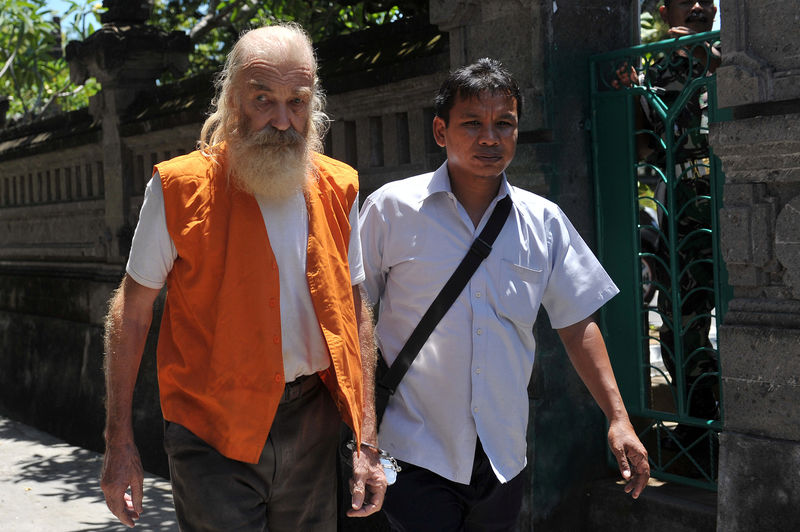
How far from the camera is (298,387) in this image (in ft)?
10.3

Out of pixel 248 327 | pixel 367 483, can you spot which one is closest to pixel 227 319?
pixel 248 327

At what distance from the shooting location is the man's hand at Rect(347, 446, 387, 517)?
307 cm

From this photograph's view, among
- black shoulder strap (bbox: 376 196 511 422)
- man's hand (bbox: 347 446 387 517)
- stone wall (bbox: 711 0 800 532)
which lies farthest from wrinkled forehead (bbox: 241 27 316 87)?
stone wall (bbox: 711 0 800 532)

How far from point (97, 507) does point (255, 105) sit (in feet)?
13.4

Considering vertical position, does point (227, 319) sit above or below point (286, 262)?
below

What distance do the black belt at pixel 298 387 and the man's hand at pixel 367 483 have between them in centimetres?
23

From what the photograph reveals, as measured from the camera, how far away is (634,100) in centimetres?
480

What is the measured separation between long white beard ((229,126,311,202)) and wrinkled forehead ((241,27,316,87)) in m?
0.15

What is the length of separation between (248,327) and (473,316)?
0.67 meters

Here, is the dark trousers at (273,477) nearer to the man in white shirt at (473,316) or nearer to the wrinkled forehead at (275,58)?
the man in white shirt at (473,316)

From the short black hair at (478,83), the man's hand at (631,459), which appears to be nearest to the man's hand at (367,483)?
the man's hand at (631,459)

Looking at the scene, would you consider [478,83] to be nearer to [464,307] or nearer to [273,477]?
[464,307]

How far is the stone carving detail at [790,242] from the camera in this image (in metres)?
3.86

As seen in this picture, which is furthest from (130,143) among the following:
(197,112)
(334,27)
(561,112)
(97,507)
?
(561,112)
